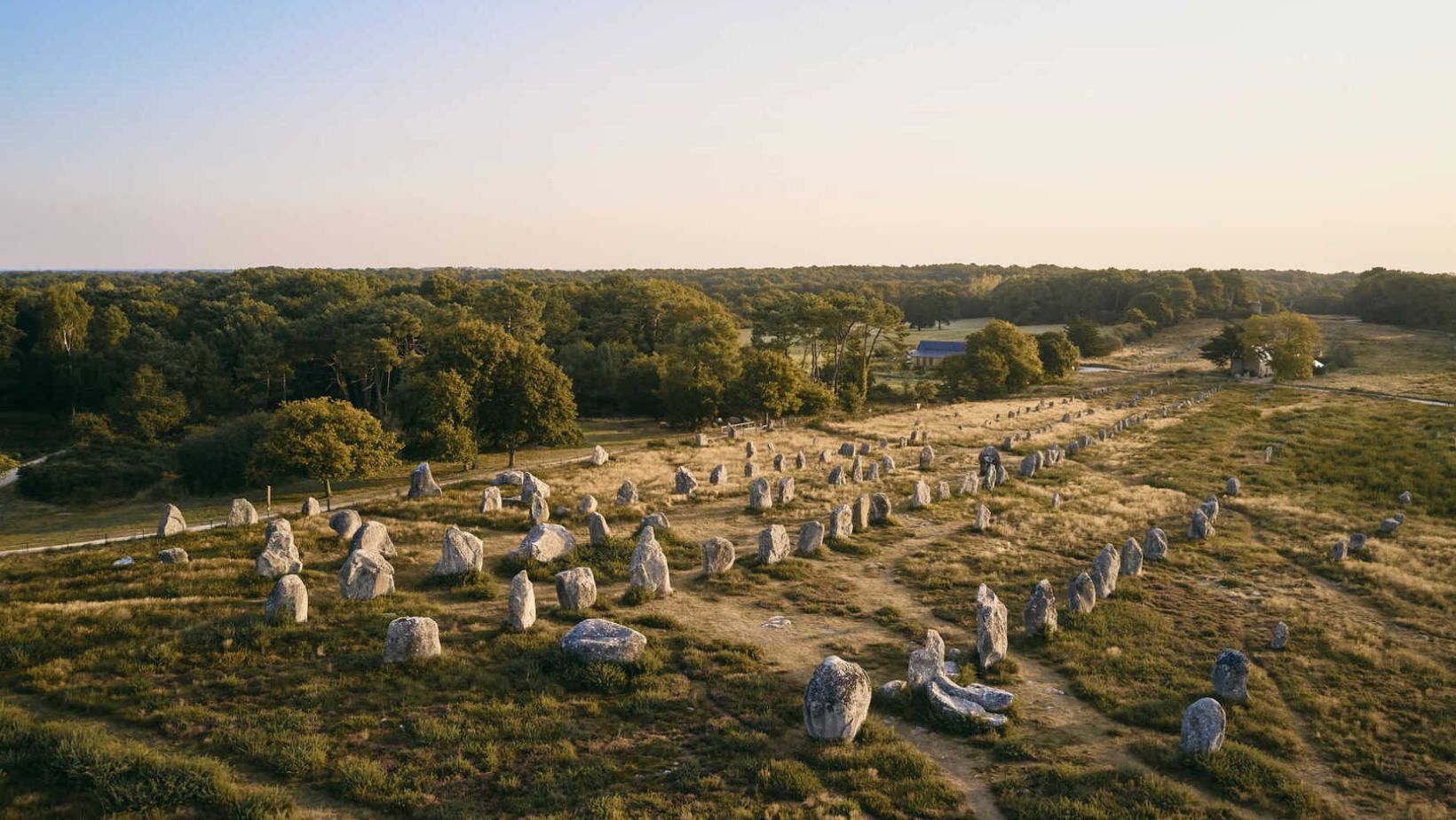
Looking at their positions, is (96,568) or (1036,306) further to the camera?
(1036,306)

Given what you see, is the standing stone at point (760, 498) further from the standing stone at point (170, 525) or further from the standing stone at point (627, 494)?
the standing stone at point (170, 525)

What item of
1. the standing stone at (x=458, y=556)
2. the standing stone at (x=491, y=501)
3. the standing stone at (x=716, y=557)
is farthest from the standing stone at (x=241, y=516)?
the standing stone at (x=716, y=557)

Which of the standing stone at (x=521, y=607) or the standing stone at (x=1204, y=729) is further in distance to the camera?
the standing stone at (x=521, y=607)

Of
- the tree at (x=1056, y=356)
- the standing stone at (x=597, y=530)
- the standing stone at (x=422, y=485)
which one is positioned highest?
the tree at (x=1056, y=356)

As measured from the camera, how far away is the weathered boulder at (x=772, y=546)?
2288 centimetres

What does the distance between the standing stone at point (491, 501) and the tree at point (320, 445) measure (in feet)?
28.6

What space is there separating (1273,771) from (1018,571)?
10.7m

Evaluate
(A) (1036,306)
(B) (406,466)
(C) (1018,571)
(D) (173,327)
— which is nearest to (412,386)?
(B) (406,466)

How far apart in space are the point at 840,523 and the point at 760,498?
518 centimetres

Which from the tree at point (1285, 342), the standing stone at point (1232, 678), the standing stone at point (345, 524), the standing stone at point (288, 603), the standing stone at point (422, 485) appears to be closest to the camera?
the standing stone at point (1232, 678)

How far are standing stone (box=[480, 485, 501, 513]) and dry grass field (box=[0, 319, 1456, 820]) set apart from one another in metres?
0.99

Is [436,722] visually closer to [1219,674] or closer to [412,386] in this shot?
[1219,674]

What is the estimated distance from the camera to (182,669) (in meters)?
15.0

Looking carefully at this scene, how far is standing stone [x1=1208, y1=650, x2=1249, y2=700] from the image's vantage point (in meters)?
15.3
